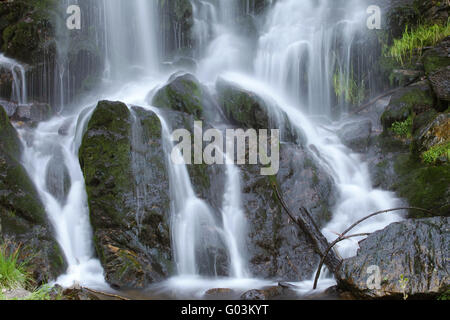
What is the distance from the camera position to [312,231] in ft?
22.4

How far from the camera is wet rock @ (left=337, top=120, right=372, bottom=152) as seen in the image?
9656 mm

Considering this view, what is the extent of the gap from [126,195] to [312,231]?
3.46m

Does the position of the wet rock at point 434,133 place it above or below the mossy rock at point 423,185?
above

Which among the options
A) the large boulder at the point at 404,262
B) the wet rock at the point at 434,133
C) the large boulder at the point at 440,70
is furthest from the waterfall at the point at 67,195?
the large boulder at the point at 440,70

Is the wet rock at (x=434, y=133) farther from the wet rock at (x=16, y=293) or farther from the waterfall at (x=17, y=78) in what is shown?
the waterfall at (x=17, y=78)

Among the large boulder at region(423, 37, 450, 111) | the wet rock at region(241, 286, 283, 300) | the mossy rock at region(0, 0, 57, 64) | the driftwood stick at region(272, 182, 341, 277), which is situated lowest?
the wet rock at region(241, 286, 283, 300)

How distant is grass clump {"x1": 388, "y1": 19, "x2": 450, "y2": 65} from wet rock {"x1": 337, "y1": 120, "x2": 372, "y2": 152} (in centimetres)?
258

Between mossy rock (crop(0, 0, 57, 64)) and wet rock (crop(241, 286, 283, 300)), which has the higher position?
mossy rock (crop(0, 0, 57, 64))

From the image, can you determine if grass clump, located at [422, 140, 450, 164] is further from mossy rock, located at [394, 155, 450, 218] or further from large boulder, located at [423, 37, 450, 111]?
large boulder, located at [423, 37, 450, 111]

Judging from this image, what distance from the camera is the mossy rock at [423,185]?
260 inches

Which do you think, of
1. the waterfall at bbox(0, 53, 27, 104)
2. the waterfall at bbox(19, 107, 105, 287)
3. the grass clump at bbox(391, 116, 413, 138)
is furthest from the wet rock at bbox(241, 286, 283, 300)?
the waterfall at bbox(0, 53, 27, 104)

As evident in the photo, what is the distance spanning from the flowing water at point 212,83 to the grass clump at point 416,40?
1611 millimetres
